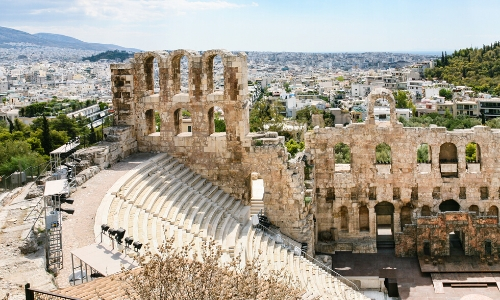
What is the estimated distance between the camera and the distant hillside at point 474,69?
11467 cm

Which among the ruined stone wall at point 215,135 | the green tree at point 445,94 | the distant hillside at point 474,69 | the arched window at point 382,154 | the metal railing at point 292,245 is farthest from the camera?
the distant hillside at point 474,69

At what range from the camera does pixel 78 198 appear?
21.2 meters

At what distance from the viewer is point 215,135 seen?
27.7 meters

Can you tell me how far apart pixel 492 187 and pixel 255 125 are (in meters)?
35.8

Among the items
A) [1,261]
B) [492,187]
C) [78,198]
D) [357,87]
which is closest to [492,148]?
[492,187]

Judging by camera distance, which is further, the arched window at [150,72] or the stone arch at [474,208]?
the stone arch at [474,208]

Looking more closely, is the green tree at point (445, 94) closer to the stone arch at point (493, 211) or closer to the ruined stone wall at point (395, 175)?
the stone arch at point (493, 211)

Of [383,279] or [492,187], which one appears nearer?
[383,279]

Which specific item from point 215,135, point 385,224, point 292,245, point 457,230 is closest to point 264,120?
point 385,224

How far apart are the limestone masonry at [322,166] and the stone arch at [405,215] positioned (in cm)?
5

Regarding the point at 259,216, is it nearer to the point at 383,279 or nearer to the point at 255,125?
the point at 383,279

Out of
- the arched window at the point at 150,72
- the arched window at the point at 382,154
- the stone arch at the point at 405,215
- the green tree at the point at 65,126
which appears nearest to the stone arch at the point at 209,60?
the arched window at the point at 150,72

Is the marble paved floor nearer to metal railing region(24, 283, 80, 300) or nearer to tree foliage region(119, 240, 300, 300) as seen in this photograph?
tree foliage region(119, 240, 300, 300)

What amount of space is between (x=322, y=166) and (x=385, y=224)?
236 inches
